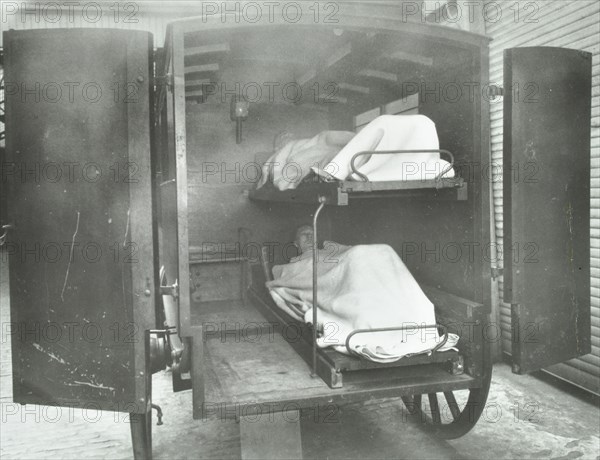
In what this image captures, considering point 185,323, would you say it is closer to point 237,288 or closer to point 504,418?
point 237,288

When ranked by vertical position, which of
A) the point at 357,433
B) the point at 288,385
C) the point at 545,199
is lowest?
the point at 357,433

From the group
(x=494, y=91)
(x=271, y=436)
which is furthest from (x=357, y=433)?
(x=494, y=91)

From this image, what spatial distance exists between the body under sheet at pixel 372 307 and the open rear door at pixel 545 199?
1.72ft

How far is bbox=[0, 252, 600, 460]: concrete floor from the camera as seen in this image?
4.32 metres

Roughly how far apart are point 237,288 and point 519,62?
3469mm

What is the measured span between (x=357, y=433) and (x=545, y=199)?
2.48m

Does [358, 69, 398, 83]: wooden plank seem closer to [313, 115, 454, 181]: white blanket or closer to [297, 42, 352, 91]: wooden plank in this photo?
[297, 42, 352, 91]: wooden plank

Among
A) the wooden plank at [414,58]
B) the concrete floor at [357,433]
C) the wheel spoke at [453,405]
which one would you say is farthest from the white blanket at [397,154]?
the concrete floor at [357,433]

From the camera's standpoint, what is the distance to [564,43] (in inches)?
203

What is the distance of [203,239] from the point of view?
5.54m

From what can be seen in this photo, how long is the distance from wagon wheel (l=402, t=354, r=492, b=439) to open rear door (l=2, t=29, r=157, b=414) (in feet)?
6.56

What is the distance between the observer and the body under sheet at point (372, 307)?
3385 mm

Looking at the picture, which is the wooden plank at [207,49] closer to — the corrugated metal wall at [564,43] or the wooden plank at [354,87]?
the wooden plank at [354,87]

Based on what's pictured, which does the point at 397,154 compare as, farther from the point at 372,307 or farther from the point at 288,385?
the point at 288,385
